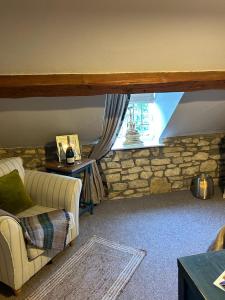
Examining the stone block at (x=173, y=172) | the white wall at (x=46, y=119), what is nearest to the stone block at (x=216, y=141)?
the stone block at (x=173, y=172)

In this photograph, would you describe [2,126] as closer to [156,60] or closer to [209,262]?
[156,60]

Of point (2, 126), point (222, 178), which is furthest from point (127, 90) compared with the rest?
point (222, 178)

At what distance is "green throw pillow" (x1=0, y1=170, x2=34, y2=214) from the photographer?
2303 mm

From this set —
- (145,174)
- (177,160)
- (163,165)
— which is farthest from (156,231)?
(177,160)

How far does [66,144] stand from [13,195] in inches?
37.5

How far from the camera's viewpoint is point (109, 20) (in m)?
1.75

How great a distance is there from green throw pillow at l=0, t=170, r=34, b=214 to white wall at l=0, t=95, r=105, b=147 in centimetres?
59

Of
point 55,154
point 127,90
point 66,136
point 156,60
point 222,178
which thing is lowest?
point 222,178

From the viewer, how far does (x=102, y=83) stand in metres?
2.25

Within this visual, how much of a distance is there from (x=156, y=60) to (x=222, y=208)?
2.05m

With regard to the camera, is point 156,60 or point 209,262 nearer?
point 209,262

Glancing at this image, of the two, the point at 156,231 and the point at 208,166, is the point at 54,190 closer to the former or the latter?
the point at 156,231

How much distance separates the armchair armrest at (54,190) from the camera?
8.14ft

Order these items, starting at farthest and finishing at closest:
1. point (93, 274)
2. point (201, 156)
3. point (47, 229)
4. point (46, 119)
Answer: point (201, 156), point (46, 119), point (93, 274), point (47, 229)
